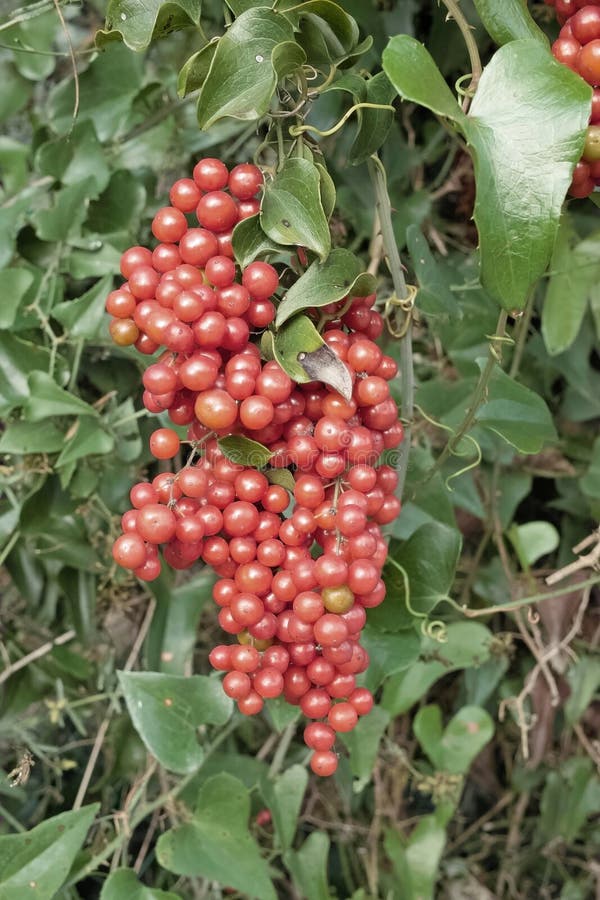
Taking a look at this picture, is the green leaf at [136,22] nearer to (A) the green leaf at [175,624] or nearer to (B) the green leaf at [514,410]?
(B) the green leaf at [514,410]

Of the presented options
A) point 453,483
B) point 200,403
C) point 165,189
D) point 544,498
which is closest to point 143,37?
point 200,403

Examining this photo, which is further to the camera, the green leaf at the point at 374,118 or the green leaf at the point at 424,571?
the green leaf at the point at 424,571

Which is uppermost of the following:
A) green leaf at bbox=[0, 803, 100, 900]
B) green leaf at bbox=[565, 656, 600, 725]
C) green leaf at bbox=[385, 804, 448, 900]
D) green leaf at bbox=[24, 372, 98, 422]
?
green leaf at bbox=[24, 372, 98, 422]

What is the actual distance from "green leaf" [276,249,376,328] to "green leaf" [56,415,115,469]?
319mm

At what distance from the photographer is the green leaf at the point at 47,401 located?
27.6 inches

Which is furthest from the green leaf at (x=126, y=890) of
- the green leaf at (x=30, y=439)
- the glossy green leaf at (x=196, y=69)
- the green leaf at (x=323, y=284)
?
the glossy green leaf at (x=196, y=69)

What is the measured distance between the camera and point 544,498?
39.8 inches

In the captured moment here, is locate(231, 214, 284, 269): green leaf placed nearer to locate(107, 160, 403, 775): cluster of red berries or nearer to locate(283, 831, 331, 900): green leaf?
locate(107, 160, 403, 775): cluster of red berries

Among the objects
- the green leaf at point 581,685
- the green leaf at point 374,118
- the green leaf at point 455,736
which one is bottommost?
the green leaf at point 581,685

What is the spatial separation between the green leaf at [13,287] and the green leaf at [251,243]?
34cm

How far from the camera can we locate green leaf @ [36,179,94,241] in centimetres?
76

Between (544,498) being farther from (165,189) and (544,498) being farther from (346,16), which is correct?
(346,16)

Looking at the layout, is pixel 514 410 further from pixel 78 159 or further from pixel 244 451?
pixel 78 159

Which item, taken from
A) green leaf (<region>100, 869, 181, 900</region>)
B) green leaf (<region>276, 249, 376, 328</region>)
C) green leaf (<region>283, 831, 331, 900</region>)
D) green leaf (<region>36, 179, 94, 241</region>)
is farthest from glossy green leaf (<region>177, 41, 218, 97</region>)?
green leaf (<region>283, 831, 331, 900</region>)
